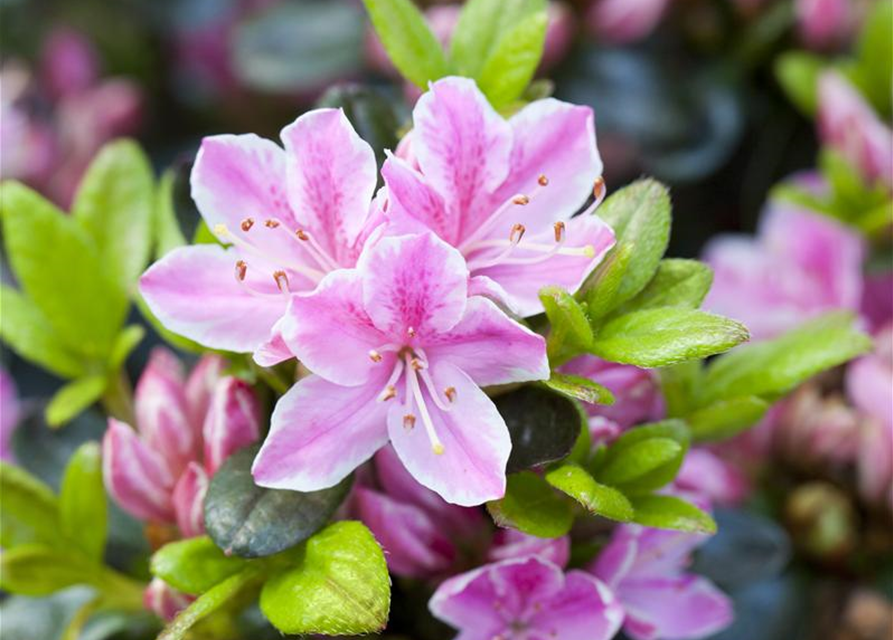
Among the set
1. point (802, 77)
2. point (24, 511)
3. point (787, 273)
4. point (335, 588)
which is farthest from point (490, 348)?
point (802, 77)

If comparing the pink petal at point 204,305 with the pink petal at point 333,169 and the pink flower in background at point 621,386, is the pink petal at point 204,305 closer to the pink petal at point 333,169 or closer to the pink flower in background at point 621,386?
the pink petal at point 333,169

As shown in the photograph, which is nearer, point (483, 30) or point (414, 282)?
point (414, 282)

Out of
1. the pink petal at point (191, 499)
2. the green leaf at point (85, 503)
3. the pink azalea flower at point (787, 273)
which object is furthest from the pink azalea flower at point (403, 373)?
the pink azalea flower at point (787, 273)

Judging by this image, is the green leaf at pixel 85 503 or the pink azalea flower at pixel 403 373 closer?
the pink azalea flower at pixel 403 373

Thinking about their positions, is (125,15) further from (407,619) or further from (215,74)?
(407,619)

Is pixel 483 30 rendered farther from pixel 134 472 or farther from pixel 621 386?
pixel 134 472

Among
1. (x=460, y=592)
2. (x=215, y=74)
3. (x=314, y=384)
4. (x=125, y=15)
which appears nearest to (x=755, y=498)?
(x=460, y=592)

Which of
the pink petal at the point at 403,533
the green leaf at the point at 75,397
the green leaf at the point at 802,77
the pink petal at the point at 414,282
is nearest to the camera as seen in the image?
the pink petal at the point at 414,282
